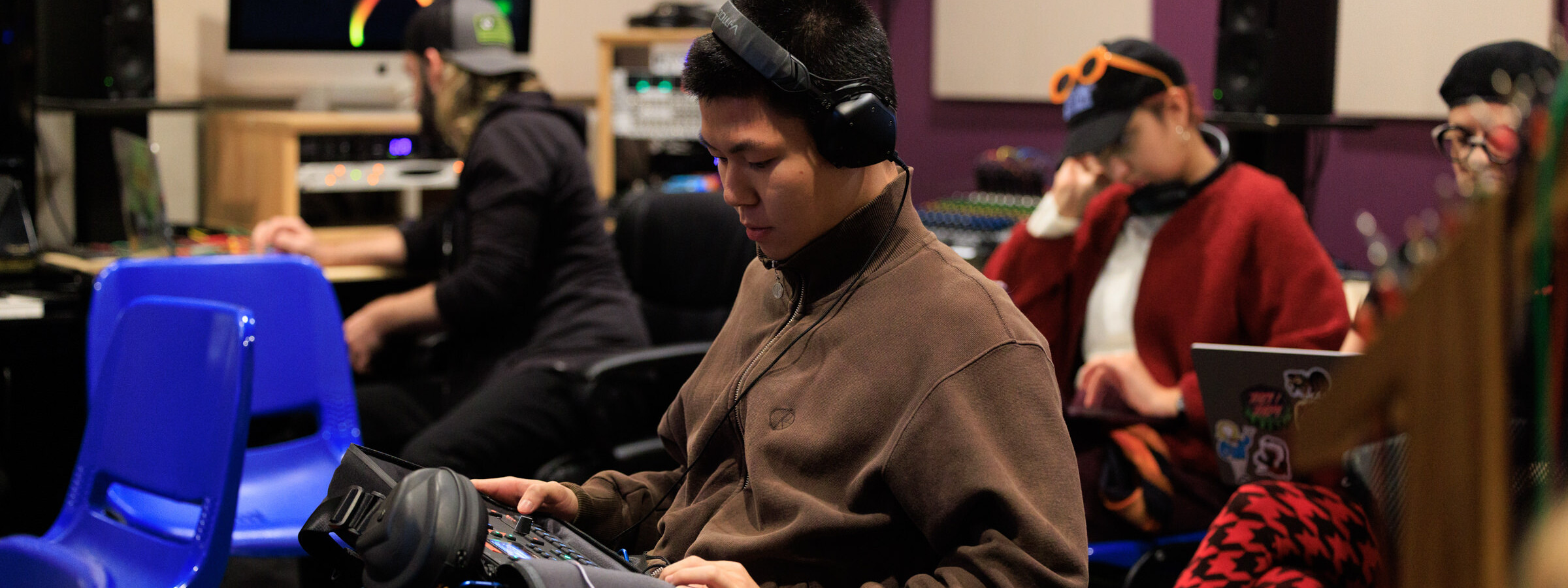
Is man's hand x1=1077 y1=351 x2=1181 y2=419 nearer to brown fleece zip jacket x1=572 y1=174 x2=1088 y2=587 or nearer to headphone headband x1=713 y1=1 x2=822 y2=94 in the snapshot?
brown fleece zip jacket x1=572 y1=174 x2=1088 y2=587

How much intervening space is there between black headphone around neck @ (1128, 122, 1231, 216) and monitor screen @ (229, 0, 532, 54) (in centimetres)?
240

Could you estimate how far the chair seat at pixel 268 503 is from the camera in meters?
1.87

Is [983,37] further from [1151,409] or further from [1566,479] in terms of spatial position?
[1566,479]

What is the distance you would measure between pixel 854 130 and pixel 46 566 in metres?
1.33

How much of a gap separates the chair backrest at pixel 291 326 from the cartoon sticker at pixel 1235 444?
1425 mm

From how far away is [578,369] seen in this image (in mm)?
2391

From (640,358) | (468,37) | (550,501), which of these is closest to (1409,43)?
(640,358)

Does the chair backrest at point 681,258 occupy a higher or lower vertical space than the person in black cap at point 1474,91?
lower

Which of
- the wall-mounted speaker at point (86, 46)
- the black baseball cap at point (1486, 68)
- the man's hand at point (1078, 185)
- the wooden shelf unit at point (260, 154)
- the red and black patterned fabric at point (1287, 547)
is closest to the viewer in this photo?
the red and black patterned fabric at point (1287, 547)

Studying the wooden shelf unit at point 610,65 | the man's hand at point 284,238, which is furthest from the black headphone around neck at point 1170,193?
the wooden shelf unit at point 610,65

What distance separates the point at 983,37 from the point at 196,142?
2.64 meters

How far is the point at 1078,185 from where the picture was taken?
2270mm

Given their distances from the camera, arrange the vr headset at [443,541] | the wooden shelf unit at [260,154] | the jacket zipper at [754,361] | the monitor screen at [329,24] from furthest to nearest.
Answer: the monitor screen at [329,24] < the wooden shelf unit at [260,154] < the jacket zipper at [754,361] < the vr headset at [443,541]

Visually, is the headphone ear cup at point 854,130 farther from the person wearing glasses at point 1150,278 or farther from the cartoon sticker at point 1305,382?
the person wearing glasses at point 1150,278
